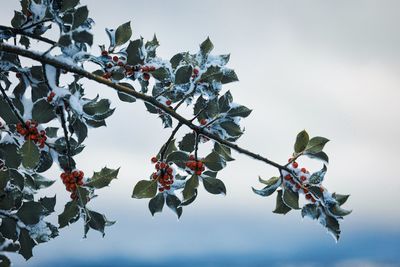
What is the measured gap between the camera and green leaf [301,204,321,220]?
380 centimetres

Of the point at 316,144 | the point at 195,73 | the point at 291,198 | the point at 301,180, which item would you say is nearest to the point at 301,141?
the point at 316,144

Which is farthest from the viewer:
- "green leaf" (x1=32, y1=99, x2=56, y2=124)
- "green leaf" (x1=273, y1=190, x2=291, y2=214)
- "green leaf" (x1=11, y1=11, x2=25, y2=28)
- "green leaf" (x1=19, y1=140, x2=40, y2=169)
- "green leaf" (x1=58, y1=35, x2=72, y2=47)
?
"green leaf" (x1=11, y1=11, x2=25, y2=28)

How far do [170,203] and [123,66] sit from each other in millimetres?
1234

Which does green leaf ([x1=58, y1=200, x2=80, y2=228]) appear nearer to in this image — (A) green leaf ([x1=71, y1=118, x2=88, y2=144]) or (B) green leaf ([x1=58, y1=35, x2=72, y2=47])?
(A) green leaf ([x1=71, y1=118, x2=88, y2=144])

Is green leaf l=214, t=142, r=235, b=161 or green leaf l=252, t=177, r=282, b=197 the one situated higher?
green leaf l=214, t=142, r=235, b=161

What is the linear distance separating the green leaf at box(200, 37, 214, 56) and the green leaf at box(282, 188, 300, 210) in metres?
1.33

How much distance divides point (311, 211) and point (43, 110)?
2.10 metres

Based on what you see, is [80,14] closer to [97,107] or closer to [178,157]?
[97,107]

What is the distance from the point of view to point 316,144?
12.4 ft

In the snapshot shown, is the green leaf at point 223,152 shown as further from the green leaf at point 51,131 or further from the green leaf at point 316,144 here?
the green leaf at point 51,131

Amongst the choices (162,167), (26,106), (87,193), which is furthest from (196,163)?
(26,106)

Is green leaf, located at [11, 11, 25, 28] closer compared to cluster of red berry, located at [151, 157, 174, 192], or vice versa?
cluster of red berry, located at [151, 157, 174, 192]

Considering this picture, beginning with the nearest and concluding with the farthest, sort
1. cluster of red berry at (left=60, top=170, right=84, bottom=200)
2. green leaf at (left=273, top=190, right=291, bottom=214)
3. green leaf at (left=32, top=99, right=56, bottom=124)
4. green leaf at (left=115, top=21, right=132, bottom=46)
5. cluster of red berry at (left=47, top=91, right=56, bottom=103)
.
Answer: cluster of red berry at (left=47, top=91, right=56, bottom=103)
green leaf at (left=32, top=99, right=56, bottom=124)
green leaf at (left=273, top=190, right=291, bottom=214)
cluster of red berry at (left=60, top=170, right=84, bottom=200)
green leaf at (left=115, top=21, right=132, bottom=46)

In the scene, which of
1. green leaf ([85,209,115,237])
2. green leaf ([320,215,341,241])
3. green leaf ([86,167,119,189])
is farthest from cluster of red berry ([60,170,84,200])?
green leaf ([320,215,341,241])
